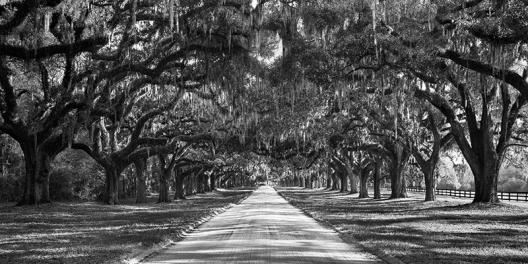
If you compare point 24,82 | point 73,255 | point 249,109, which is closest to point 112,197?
point 24,82

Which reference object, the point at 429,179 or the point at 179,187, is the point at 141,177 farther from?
the point at 429,179

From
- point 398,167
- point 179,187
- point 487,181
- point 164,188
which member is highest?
point 398,167

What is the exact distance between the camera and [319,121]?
1250 inches

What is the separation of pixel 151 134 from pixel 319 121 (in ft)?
39.8

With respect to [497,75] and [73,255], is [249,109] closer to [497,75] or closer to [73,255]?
[497,75]

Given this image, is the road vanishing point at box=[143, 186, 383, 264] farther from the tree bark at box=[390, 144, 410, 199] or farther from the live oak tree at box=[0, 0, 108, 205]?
the tree bark at box=[390, 144, 410, 199]

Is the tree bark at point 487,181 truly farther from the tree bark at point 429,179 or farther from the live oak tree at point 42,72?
the live oak tree at point 42,72

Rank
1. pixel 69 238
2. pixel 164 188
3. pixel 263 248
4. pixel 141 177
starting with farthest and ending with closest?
1. pixel 164 188
2. pixel 141 177
3. pixel 69 238
4. pixel 263 248

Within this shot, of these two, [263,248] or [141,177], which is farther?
[141,177]

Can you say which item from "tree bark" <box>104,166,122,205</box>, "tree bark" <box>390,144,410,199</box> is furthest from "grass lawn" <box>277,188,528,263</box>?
"tree bark" <box>104,166,122,205</box>

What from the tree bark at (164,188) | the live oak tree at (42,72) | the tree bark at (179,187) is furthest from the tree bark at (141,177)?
the live oak tree at (42,72)

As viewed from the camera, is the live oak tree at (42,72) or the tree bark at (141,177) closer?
the live oak tree at (42,72)

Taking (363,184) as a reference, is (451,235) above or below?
above

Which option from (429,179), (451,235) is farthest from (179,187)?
(451,235)
